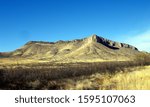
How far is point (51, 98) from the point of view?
32.3ft

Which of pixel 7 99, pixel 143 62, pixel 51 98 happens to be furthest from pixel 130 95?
pixel 143 62

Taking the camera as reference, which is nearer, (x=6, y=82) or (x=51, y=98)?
(x=51, y=98)

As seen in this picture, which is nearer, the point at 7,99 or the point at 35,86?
the point at 7,99

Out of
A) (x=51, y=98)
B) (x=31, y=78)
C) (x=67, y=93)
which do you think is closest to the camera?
(x=51, y=98)

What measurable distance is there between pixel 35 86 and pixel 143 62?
45.5 meters

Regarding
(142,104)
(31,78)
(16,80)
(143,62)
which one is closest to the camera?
(142,104)

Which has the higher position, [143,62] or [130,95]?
[143,62]

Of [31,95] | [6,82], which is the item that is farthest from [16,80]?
[31,95]

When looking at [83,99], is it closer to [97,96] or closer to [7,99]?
[97,96]

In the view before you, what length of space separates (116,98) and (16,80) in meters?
14.5

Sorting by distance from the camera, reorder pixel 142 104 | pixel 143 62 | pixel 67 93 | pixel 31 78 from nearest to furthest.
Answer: pixel 142 104 < pixel 67 93 < pixel 31 78 < pixel 143 62

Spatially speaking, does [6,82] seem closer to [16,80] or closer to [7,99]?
[16,80]

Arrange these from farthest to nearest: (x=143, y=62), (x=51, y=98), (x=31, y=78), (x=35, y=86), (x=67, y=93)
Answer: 1. (x=143, y=62)
2. (x=31, y=78)
3. (x=35, y=86)
4. (x=67, y=93)
5. (x=51, y=98)

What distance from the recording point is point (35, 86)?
21.7m
